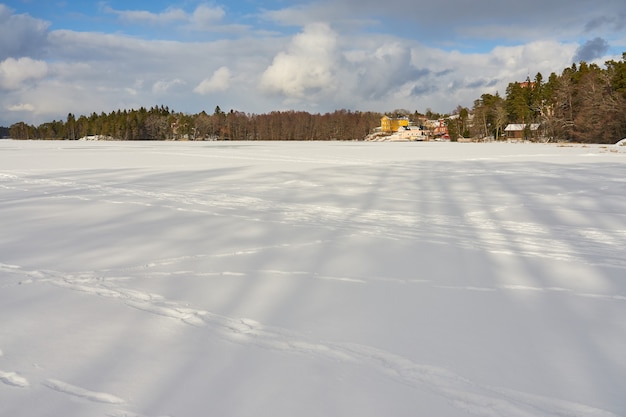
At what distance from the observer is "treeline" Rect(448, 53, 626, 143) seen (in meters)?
53.9

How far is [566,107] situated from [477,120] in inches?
1025

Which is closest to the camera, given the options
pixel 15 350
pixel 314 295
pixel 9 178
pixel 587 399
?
pixel 587 399

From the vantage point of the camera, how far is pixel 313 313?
155 inches

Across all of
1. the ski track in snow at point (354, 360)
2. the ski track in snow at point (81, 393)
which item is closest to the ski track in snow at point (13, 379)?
the ski track in snow at point (354, 360)

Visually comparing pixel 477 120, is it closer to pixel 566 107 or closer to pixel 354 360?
pixel 566 107

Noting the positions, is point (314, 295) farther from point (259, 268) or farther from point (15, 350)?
point (15, 350)

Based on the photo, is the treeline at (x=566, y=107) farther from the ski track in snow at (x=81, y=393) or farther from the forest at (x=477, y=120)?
the ski track in snow at (x=81, y=393)

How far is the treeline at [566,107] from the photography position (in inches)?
2124

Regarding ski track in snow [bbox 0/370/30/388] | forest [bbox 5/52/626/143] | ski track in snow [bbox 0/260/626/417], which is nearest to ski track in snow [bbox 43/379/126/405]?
ski track in snow [bbox 0/260/626/417]

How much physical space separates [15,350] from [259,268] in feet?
8.16

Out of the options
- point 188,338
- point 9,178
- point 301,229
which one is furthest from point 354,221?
point 9,178

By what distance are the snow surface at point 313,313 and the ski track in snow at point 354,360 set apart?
0.01 m

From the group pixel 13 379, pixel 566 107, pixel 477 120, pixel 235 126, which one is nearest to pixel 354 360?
pixel 13 379

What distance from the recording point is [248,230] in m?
7.17
